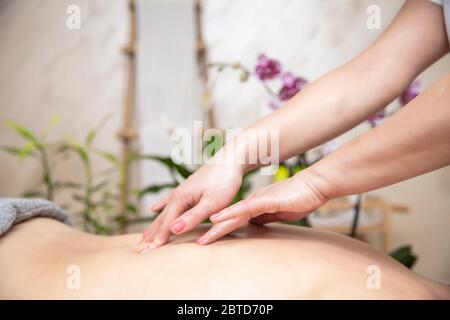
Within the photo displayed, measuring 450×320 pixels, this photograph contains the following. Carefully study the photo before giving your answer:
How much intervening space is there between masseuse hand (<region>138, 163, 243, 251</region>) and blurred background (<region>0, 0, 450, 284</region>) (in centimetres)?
169

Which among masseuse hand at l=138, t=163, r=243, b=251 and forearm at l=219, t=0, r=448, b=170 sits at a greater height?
forearm at l=219, t=0, r=448, b=170

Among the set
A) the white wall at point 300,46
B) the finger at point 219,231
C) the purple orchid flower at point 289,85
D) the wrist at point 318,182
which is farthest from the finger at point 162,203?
the white wall at point 300,46

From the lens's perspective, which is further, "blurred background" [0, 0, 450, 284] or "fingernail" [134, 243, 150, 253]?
"blurred background" [0, 0, 450, 284]

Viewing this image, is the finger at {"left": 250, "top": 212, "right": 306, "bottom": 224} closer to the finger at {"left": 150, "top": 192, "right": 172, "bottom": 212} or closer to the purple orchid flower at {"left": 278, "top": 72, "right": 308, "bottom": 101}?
the finger at {"left": 150, "top": 192, "right": 172, "bottom": 212}

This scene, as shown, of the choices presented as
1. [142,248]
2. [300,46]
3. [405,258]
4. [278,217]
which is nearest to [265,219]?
[278,217]

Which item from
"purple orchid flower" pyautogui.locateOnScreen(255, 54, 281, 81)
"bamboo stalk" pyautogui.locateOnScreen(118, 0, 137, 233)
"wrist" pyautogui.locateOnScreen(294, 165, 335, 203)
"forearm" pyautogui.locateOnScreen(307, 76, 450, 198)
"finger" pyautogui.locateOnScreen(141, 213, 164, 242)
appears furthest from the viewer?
"bamboo stalk" pyautogui.locateOnScreen(118, 0, 137, 233)

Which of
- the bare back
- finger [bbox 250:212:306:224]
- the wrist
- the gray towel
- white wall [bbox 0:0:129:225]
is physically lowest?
the bare back

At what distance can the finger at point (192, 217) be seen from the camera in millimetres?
721

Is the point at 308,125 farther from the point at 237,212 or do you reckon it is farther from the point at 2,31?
the point at 2,31

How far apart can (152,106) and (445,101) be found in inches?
84.6

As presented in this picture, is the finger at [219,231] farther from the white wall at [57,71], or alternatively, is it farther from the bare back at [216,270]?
the white wall at [57,71]

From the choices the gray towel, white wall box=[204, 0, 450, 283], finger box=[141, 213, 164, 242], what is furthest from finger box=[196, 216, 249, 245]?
white wall box=[204, 0, 450, 283]

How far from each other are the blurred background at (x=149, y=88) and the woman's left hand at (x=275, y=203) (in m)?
1.78

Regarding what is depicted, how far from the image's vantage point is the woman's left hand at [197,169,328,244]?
0.68 meters
